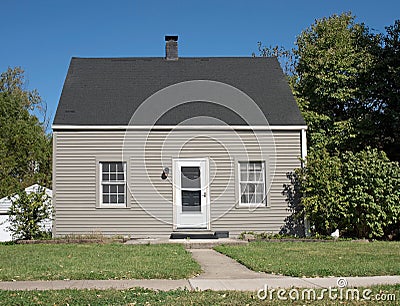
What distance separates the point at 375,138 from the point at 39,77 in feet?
77.4

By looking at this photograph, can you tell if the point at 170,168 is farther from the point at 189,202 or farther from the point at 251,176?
the point at 251,176

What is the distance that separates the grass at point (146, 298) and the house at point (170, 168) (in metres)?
8.88

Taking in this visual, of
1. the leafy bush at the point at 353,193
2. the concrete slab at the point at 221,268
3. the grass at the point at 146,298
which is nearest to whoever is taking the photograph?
the grass at the point at 146,298

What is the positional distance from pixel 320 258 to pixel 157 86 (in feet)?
30.0

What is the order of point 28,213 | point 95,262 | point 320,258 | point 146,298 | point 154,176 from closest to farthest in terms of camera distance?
point 146,298 → point 95,262 → point 320,258 → point 28,213 → point 154,176

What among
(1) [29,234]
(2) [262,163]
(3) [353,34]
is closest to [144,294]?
(1) [29,234]

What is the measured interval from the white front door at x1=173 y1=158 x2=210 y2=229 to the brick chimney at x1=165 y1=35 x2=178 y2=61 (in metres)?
4.78

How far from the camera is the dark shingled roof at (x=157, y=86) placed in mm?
15969

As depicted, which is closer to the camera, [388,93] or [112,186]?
[112,186]

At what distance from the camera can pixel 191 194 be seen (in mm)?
15734

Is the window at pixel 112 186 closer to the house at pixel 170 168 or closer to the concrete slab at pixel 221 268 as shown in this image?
the house at pixel 170 168

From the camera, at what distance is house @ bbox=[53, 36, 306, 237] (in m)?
15.5

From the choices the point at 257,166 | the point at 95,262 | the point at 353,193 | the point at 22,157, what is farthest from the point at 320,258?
the point at 22,157

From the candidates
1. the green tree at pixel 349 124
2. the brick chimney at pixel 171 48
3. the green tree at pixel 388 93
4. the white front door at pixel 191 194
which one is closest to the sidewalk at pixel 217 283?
the green tree at pixel 349 124
